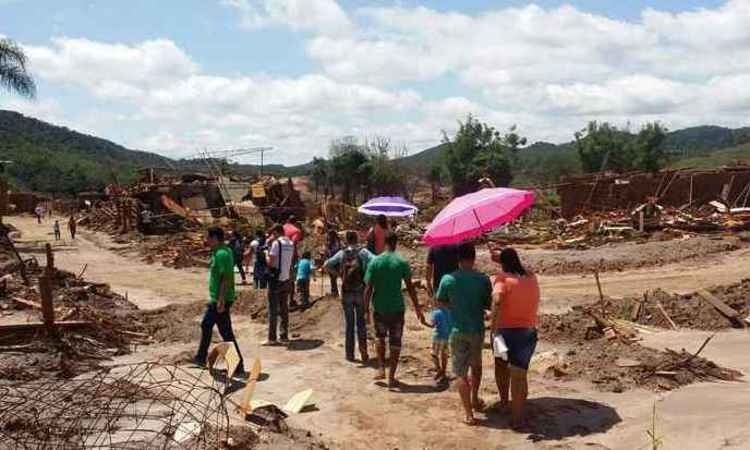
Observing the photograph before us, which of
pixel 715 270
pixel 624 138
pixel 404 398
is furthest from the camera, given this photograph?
pixel 624 138

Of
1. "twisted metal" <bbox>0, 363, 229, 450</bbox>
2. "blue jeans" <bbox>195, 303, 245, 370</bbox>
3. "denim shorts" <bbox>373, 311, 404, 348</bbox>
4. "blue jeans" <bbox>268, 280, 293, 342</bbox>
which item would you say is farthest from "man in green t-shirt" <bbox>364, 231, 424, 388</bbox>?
"blue jeans" <bbox>268, 280, 293, 342</bbox>

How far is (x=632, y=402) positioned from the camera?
7.40 metres

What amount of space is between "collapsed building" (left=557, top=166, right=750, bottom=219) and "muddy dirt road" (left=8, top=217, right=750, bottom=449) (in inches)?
737

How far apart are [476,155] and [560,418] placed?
50.3 m

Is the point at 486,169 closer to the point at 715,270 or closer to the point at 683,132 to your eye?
the point at 715,270

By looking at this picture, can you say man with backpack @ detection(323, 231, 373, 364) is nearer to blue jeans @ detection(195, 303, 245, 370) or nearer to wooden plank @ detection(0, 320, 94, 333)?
blue jeans @ detection(195, 303, 245, 370)

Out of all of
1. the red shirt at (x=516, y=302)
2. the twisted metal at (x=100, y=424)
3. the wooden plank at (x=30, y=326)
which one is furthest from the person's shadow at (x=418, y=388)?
the wooden plank at (x=30, y=326)

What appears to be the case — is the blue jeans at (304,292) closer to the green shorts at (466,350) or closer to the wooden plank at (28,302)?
the wooden plank at (28,302)

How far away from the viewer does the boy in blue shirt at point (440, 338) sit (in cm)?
804

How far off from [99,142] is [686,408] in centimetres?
16081

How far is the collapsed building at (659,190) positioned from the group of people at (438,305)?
64.2 ft


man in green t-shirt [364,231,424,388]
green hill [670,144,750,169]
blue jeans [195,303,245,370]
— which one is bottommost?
blue jeans [195,303,245,370]

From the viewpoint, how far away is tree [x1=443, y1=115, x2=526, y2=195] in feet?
179

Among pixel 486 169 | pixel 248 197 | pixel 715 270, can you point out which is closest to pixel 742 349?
pixel 715 270
